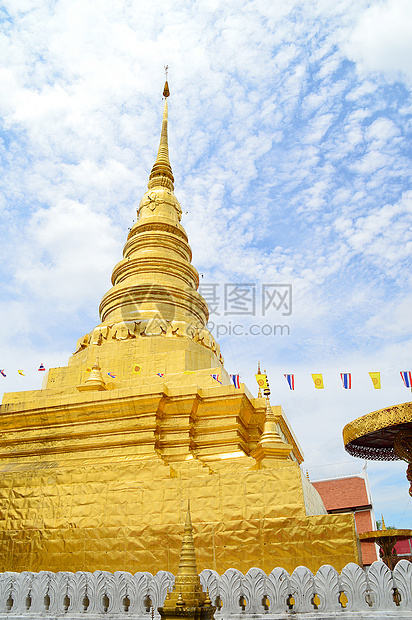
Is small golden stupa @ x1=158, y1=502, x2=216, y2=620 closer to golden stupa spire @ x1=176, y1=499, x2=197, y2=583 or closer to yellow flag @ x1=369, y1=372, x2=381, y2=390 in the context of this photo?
golden stupa spire @ x1=176, y1=499, x2=197, y2=583

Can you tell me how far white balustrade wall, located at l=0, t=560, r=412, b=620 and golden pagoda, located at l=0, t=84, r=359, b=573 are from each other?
4.00ft

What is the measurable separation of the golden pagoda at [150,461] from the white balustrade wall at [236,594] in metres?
1.22

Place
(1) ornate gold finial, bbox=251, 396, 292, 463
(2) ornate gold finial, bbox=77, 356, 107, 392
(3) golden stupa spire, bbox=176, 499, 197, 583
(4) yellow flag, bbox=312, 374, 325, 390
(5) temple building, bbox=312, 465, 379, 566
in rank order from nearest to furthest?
(3) golden stupa spire, bbox=176, 499, 197, 583, (1) ornate gold finial, bbox=251, 396, 292, 463, (2) ornate gold finial, bbox=77, 356, 107, 392, (4) yellow flag, bbox=312, 374, 325, 390, (5) temple building, bbox=312, 465, 379, 566

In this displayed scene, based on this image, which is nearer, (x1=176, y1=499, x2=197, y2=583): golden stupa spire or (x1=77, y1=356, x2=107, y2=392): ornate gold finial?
(x1=176, y1=499, x2=197, y2=583): golden stupa spire

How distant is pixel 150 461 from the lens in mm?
8398

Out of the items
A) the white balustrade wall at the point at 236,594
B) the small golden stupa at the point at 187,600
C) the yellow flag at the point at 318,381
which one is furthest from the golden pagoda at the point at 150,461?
the small golden stupa at the point at 187,600

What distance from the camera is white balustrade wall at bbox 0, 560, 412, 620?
5.36 m

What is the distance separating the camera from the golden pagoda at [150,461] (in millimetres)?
7254

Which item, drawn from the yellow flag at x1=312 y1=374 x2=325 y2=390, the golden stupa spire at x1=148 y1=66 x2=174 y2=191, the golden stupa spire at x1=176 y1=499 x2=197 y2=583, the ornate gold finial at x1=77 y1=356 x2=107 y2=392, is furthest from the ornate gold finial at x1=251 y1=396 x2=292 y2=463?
the golden stupa spire at x1=148 y1=66 x2=174 y2=191

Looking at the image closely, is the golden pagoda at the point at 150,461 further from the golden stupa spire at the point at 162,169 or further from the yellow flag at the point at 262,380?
the golden stupa spire at the point at 162,169

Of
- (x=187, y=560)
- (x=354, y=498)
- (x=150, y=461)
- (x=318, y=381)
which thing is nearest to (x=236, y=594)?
(x=187, y=560)

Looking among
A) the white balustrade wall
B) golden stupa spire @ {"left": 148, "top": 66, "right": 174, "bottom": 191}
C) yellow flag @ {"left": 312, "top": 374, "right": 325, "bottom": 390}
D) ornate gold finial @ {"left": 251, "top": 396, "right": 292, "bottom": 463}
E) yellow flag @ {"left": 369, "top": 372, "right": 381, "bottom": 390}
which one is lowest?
the white balustrade wall

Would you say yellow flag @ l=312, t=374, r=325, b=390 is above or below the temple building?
above

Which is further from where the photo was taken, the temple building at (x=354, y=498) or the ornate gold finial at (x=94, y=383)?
the temple building at (x=354, y=498)
